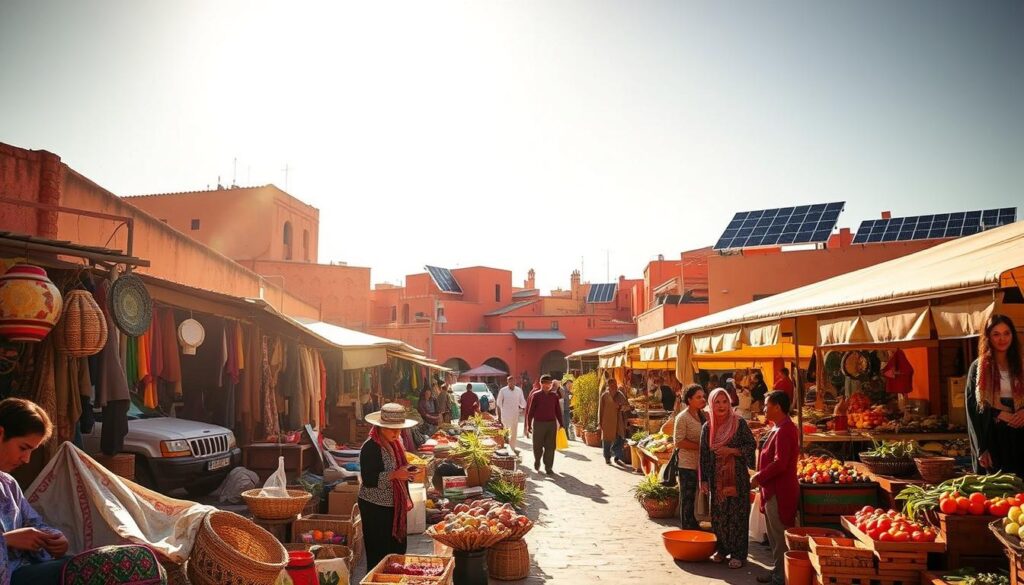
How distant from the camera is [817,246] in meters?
25.3

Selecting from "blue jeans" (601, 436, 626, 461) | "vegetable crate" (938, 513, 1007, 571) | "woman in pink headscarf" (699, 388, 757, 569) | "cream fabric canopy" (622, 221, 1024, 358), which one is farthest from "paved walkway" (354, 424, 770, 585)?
"cream fabric canopy" (622, 221, 1024, 358)

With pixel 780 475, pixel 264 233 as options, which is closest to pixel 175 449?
pixel 780 475

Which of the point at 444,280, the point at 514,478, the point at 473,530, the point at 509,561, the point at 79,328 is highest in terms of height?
the point at 444,280

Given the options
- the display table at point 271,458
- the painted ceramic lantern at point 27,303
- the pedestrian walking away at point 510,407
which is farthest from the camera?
the pedestrian walking away at point 510,407

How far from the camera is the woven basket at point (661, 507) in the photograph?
889 centimetres

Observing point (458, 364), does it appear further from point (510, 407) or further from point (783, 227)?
point (510, 407)

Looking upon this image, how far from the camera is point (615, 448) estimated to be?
47.5 feet

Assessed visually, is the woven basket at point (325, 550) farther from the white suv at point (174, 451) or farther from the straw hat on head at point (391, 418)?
the white suv at point (174, 451)

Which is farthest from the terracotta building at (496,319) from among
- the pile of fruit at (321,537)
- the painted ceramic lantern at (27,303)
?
the painted ceramic lantern at (27,303)

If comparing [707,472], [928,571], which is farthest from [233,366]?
[928,571]

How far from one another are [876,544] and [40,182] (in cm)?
914

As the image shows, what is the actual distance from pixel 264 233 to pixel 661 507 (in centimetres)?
2467

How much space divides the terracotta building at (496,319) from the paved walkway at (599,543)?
26967 mm

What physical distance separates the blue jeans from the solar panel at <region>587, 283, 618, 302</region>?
31183mm
